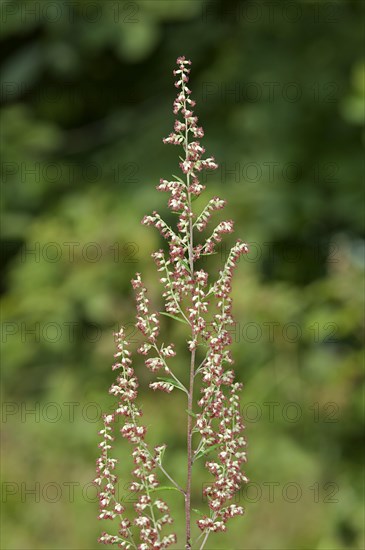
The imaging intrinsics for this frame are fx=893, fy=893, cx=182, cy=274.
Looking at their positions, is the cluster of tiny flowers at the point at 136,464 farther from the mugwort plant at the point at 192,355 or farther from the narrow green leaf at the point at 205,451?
the narrow green leaf at the point at 205,451

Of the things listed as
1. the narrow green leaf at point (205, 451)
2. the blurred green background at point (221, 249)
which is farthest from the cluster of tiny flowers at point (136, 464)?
the blurred green background at point (221, 249)

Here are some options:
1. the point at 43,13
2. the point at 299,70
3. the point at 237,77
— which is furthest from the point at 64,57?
the point at 299,70

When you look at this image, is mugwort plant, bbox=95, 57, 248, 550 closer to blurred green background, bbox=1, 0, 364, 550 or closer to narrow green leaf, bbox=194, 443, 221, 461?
narrow green leaf, bbox=194, 443, 221, 461

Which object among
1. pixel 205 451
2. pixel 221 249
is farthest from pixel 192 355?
pixel 221 249

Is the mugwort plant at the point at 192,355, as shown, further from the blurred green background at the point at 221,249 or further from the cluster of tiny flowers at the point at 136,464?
the blurred green background at the point at 221,249

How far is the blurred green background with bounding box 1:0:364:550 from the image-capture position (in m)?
6.36

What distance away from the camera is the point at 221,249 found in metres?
7.05

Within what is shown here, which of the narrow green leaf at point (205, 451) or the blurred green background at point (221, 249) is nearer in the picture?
the narrow green leaf at point (205, 451)

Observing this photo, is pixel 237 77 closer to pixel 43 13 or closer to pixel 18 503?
pixel 43 13

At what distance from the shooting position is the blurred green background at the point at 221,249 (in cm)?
636

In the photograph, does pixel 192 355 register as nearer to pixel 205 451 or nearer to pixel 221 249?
pixel 205 451

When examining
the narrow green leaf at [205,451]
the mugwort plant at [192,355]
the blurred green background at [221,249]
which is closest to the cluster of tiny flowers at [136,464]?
the mugwort plant at [192,355]

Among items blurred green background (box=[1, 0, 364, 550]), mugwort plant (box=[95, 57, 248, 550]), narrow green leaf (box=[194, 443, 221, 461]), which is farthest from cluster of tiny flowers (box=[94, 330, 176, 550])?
blurred green background (box=[1, 0, 364, 550])

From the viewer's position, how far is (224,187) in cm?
695
